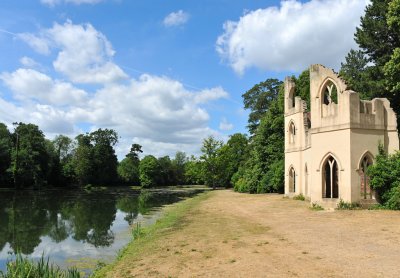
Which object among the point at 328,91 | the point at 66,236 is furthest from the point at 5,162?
the point at 328,91

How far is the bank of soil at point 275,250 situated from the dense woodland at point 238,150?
694 centimetres

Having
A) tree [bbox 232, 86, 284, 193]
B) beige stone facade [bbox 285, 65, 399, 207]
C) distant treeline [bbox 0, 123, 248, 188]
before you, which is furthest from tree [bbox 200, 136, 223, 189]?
beige stone facade [bbox 285, 65, 399, 207]

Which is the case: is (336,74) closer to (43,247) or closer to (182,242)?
(182,242)

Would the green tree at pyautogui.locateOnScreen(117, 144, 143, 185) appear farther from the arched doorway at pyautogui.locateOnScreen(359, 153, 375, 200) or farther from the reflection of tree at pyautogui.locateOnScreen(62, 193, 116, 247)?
the arched doorway at pyautogui.locateOnScreen(359, 153, 375, 200)

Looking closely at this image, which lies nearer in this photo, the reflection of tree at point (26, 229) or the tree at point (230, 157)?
the reflection of tree at point (26, 229)

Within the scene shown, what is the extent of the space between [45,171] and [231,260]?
74438mm

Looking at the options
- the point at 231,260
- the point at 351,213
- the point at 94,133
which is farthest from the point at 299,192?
the point at 94,133

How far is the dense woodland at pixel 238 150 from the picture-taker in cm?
3250

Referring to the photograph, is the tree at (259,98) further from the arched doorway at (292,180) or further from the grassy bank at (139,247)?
the grassy bank at (139,247)

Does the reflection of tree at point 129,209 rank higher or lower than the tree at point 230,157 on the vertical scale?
lower

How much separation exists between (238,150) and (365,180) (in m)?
51.4

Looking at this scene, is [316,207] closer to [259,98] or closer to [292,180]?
[292,180]

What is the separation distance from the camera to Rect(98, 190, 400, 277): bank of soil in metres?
9.42

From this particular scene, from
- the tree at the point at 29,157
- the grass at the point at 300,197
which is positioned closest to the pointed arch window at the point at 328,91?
the grass at the point at 300,197
